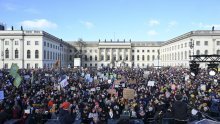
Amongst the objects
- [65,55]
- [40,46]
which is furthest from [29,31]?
[65,55]

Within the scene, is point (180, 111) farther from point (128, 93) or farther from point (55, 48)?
point (55, 48)

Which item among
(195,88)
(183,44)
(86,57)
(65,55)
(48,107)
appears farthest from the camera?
(86,57)

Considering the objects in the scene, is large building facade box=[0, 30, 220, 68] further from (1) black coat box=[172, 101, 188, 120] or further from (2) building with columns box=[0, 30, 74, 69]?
(1) black coat box=[172, 101, 188, 120]

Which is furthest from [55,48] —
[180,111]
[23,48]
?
[180,111]

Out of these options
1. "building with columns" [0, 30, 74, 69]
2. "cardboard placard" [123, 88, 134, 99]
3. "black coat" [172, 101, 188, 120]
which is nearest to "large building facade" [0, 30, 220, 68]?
"building with columns" [0, 30, 74, 69]

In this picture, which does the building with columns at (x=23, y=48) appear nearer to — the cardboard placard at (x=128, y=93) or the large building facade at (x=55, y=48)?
the large building facade at (x=55, y=48)

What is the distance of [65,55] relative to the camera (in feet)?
412

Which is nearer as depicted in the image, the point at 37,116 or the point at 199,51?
the point at 37,116

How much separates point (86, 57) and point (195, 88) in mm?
110454

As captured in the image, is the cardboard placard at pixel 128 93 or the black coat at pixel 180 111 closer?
the black coat at pixel 180 111

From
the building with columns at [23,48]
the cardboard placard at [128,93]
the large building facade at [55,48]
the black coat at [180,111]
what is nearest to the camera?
the black coat at [180,111]

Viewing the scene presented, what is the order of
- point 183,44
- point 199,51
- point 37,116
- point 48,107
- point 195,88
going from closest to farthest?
point 37,116 → point 48,107 → point 195,88 → point 199,51 → point 183,44

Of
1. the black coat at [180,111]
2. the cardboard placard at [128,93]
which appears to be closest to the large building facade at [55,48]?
the cardboard placard at [128,93]

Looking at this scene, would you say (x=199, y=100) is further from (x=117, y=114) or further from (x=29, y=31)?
(x=29, y=31)
